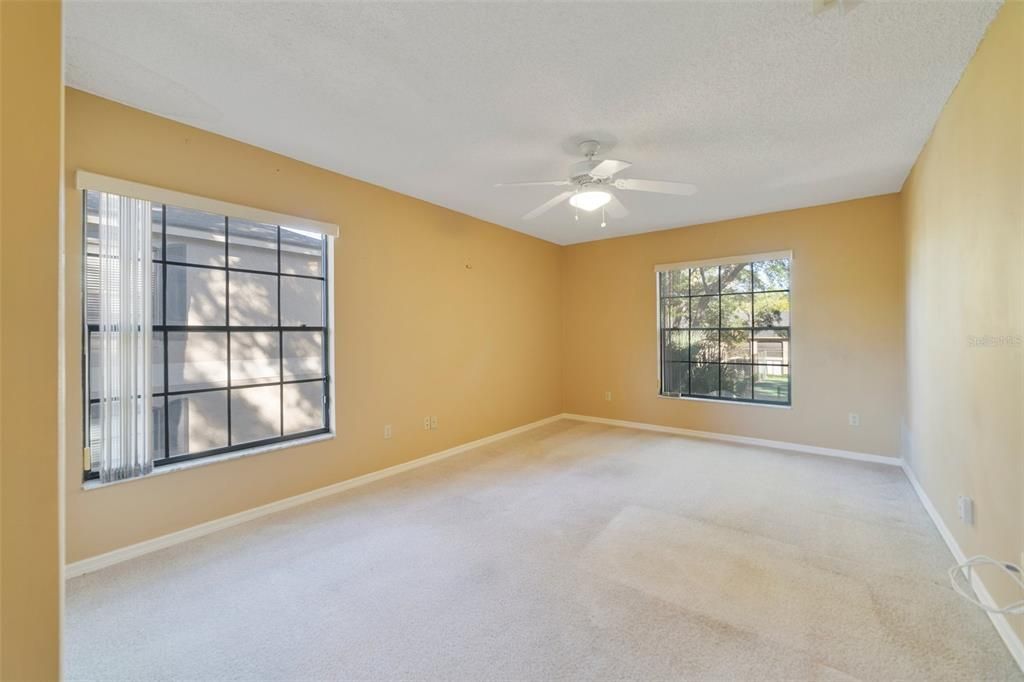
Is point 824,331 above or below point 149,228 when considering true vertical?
below

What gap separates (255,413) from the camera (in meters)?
3.12

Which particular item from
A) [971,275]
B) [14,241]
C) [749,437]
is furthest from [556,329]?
[14,241]

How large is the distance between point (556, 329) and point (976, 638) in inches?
191

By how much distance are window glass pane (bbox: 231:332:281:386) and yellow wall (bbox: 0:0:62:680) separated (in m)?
2.51

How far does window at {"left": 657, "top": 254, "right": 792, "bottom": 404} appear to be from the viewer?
4.70 metres

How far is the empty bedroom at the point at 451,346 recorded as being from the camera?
1627 mm

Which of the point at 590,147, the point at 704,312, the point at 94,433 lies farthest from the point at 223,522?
the point at 704,312

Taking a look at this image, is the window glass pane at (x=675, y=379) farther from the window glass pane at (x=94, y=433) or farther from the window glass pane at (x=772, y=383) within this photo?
the window glass pane at (x=94, y=433)

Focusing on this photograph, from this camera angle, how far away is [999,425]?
1.79m

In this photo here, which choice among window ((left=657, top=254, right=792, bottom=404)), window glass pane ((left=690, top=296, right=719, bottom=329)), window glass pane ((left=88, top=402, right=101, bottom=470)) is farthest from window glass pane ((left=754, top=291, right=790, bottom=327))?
window glass pane ((left=88, top=402, right=101, bottom=470))

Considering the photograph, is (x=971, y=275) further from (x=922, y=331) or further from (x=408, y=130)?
(x=408, y=130)

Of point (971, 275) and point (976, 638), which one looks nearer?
point (976, 638)

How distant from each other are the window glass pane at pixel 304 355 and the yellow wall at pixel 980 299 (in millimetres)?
3982

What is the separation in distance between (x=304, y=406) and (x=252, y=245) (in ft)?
4.23
